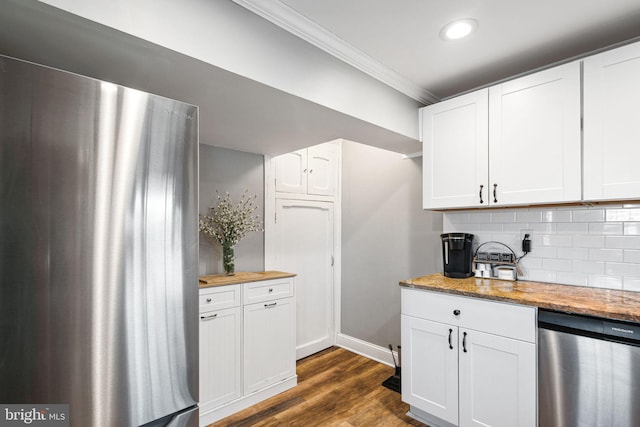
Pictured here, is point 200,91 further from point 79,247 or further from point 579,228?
point 579,228

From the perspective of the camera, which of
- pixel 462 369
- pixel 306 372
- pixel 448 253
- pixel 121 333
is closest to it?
pixel 121 333

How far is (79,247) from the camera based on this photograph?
86 cm

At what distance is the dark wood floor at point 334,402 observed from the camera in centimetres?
230

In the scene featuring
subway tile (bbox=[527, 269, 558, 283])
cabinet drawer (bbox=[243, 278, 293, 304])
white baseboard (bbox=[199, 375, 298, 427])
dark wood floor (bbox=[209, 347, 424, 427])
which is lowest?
dark wood floor (bbox=[209, 347, 424, 427])

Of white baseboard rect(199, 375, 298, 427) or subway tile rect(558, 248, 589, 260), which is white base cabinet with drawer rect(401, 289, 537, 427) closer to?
subway tile rect(558, 248, 589, 260)

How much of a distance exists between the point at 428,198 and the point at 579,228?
3.17 feet

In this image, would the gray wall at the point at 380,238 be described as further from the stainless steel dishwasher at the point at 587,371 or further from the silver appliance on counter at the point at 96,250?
the silver appliance on counter at the point at 96,250

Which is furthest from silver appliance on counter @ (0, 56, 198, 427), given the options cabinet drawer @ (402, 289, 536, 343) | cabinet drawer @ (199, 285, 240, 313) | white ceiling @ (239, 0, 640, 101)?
cabinet drawer @ (402, 289, 536, 343)

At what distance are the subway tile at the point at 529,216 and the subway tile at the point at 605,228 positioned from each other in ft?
0.94

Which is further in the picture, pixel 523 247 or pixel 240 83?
pixel 523 247

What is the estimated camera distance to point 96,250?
88 cm

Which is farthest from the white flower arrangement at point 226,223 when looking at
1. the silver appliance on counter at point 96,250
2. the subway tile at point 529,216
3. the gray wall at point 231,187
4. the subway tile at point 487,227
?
the subway tile at point 529,216

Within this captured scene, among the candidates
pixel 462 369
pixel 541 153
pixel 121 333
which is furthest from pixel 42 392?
pixel 541 153

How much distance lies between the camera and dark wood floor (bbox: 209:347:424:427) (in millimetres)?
2303
